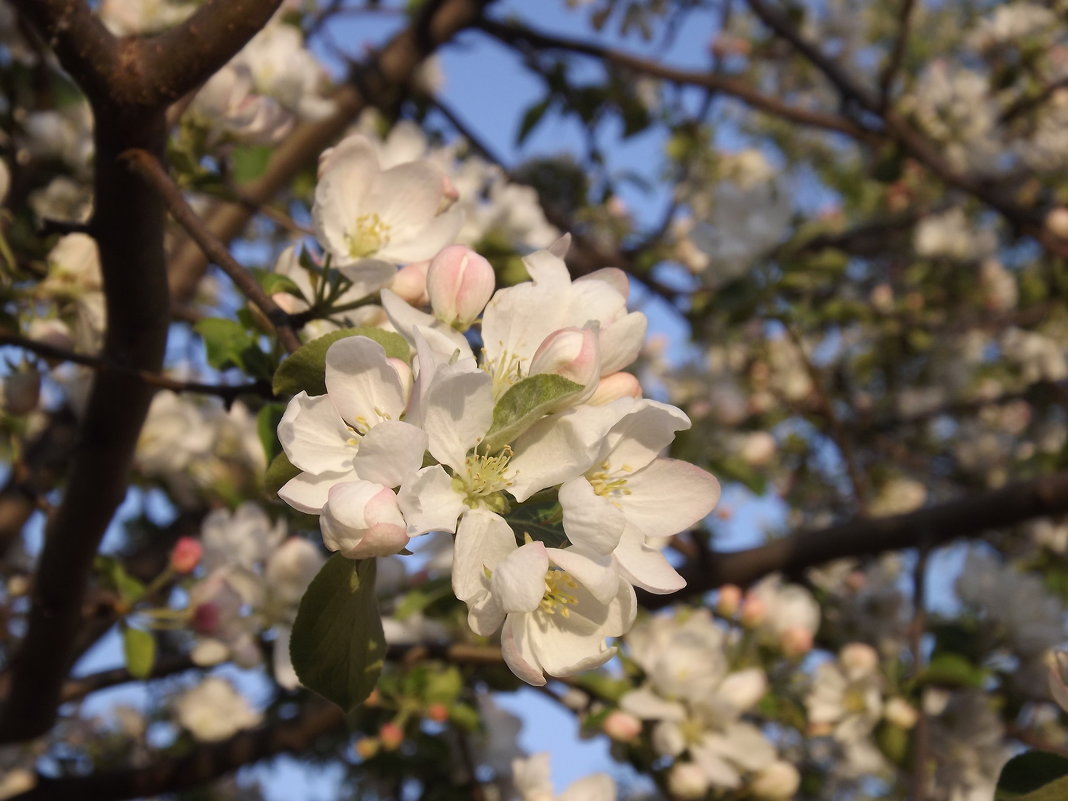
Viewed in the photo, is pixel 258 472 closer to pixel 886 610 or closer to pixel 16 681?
pixel 16 681

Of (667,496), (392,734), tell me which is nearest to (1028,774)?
(667,496)

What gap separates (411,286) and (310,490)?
0.97ft

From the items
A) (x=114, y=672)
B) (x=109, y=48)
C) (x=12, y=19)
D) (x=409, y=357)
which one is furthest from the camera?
(x=12, y=19)

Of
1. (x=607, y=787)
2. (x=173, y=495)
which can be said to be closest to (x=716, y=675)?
(x=607, y=787)

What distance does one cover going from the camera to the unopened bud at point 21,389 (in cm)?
146

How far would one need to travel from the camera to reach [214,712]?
251 cm

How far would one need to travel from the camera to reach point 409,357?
809 mm

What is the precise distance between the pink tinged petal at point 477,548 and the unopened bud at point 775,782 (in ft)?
3.73

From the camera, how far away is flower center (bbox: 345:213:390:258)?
40.2 inches

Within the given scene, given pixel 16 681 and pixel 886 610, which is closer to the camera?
pixel 16 681

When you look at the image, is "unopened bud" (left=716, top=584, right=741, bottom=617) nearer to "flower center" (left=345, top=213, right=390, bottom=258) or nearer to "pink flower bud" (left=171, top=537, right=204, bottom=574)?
"pink flower bud" (left=171, top=537, right=204, bottom=574)

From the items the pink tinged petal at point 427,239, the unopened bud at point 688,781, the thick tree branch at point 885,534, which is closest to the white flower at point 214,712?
the thick tree branch at point 885,534

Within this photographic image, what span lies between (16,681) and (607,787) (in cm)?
101

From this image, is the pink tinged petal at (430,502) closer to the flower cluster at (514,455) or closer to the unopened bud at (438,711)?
the flower cluster at (514,455)
